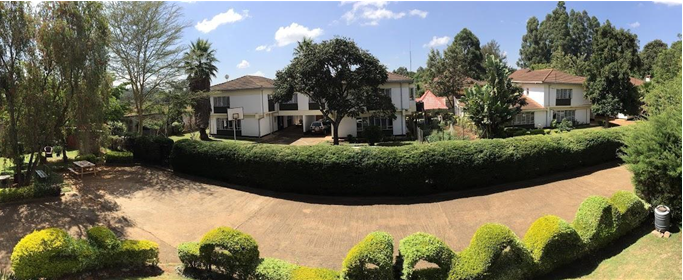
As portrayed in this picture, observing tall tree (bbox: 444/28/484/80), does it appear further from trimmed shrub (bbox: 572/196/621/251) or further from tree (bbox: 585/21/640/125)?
trimmed shrub (bbox: 572/196/621/251)

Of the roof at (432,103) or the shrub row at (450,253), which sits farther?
the roof at (432,103)

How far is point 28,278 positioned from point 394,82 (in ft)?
97.1

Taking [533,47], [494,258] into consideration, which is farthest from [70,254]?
[533,47]

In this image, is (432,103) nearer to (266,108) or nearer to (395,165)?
(266,108)

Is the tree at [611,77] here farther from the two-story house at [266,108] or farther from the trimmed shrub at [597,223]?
the trimmed shrub at [597,223]

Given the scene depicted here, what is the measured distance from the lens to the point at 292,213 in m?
14.9

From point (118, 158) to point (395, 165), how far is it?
57.2 feet

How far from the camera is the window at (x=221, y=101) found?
126 ft

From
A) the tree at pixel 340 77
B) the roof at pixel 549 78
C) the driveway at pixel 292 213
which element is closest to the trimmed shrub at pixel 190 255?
the driveway at pixel 292 213

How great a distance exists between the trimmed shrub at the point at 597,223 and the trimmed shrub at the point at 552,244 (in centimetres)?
42

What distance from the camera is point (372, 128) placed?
107 ft

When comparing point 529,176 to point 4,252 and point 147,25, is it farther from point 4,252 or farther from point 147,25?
point 147,25

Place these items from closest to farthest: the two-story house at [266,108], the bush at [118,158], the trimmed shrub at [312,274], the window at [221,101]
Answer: the trimmed shrub at [312,274] < the bush at [118,158] < the two-story house at [266,108] < the window at [221,101]

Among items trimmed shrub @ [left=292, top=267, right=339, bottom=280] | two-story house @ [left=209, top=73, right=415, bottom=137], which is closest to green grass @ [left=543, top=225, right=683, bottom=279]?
trimmed shrub @ [left=292, top=267, right=339, bottom=280]
